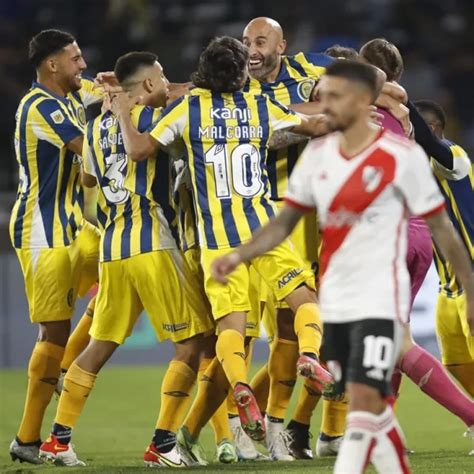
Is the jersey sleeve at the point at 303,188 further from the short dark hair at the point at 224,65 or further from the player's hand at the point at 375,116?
the short dark hair at the point at 224,65

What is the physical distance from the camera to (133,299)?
7.04 metres

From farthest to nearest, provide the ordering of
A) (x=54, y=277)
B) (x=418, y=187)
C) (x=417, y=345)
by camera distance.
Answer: (x=54, y=277)
(x=417, y=345)
(x=418, y=187)

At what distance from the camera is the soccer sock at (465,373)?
25.1 feet

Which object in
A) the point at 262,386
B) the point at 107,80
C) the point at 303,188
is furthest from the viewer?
the point at 262,386

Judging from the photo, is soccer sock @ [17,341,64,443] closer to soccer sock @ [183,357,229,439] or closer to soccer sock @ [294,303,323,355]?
soccer sock @ [183,357,229,439]

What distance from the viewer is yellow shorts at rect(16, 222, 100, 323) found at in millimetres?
7543

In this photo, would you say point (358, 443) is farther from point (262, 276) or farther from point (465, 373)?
point (465, 373)

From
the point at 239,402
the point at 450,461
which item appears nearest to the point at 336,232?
the point at 239,402

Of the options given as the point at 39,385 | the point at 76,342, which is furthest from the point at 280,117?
the point at 76,342

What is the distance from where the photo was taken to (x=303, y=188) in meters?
5.09

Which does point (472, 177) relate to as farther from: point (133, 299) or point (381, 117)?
point (133, 299)

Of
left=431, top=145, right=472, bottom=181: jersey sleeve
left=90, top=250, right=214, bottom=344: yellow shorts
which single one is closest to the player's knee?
left=90, top=250, right=214, bottom=344: yellow shorts

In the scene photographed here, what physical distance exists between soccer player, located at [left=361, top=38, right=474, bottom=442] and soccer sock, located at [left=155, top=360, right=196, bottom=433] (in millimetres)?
1074

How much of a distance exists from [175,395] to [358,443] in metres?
2.20
